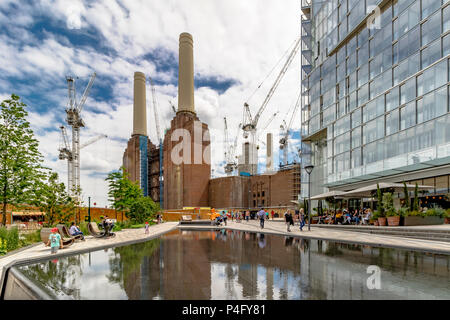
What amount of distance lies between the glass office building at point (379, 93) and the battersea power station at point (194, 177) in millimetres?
51399

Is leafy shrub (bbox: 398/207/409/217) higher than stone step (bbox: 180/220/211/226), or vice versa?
leafy shrub (bbox: 398/207/409/217)

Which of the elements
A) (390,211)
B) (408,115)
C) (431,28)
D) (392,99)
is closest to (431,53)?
(431,28)

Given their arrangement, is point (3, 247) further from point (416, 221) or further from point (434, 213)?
point (434, 213)

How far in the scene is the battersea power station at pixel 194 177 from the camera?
9225 centimetres

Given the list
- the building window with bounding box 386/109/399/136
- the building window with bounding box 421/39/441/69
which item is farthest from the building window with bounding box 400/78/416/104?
the building window with bounding box 421/39/441/69

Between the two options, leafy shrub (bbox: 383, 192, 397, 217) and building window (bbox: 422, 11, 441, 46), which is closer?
leafy shrub (bbox: 383, 192, 397, 217)

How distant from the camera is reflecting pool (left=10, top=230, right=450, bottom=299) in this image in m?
5.70

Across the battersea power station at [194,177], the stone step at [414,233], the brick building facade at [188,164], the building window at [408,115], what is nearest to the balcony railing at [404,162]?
the building window at [408,115]

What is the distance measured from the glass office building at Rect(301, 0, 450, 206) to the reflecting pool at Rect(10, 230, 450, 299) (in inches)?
683

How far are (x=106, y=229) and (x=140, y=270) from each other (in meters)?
10.8

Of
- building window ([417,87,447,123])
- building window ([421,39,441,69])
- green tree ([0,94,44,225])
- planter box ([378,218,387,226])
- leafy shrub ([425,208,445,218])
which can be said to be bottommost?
planter box ([378,218,387,226])

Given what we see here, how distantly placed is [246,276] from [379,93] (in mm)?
29536

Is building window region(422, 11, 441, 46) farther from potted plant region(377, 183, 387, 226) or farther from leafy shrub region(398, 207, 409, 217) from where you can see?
leafy shrub region(398, 207, 409, 217)
